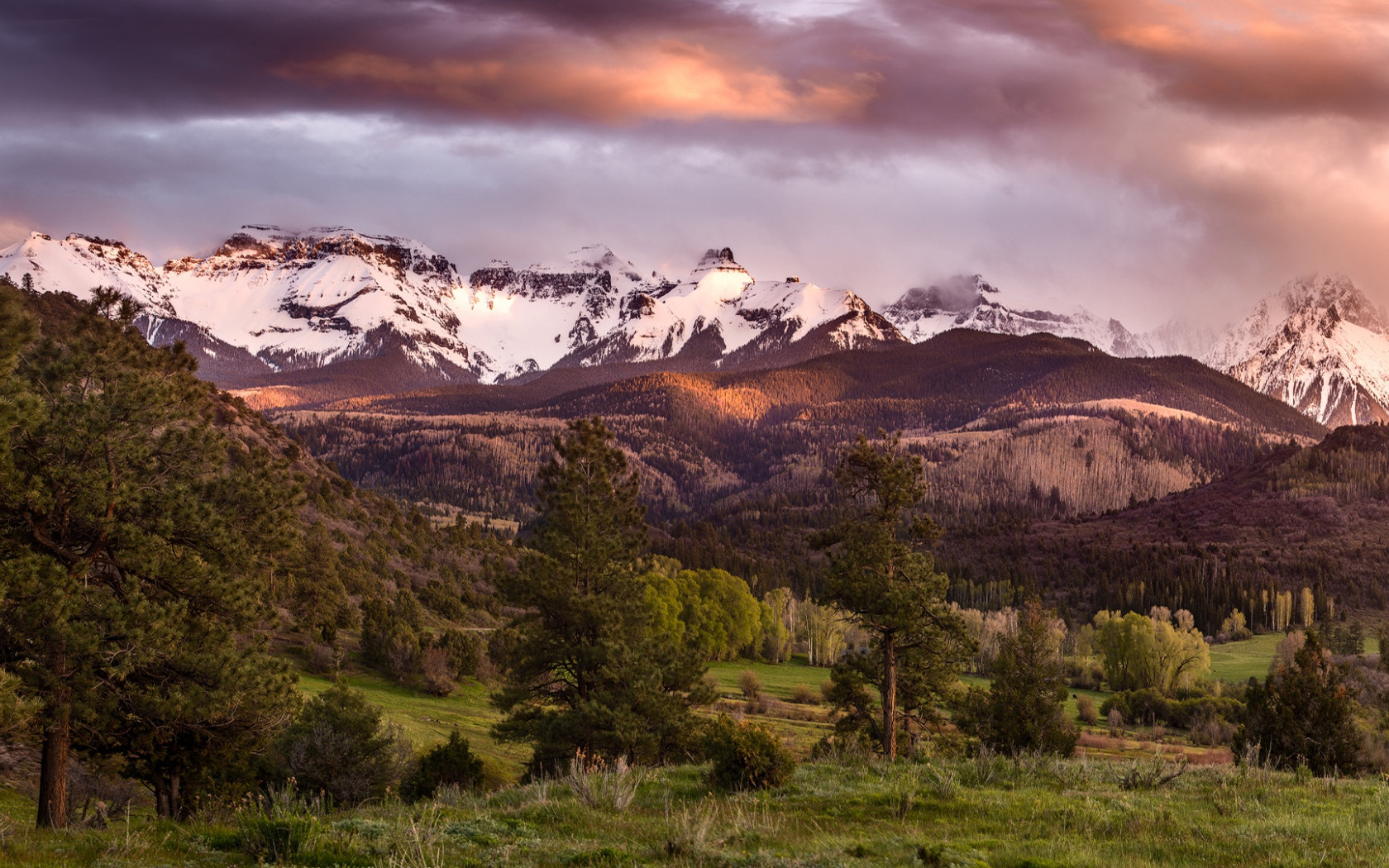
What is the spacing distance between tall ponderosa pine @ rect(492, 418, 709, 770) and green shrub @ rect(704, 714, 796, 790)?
687 inches

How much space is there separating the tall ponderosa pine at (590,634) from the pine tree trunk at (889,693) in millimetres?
7729

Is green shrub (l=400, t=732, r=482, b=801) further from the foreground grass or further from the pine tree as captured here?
the pine tree

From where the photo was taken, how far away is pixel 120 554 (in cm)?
Answer: 2167

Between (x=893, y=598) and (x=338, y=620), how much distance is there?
48.1m

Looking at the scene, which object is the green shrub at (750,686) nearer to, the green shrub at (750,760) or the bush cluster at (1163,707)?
the bush cluster at (1163,707)

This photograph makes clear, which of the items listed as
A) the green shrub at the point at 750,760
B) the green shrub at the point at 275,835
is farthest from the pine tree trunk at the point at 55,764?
the green shrub at the point at 750,760

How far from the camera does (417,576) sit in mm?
99000

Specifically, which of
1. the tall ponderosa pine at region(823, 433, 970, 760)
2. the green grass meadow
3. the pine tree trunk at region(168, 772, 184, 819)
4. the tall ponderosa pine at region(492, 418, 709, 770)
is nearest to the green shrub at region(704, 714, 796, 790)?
the green grass meadow

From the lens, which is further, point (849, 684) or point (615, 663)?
point (849, 684)

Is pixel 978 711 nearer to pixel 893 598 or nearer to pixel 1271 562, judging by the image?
pixel 893 598

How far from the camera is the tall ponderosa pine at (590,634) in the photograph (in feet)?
119

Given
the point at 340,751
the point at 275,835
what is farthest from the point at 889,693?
the point at 275,835

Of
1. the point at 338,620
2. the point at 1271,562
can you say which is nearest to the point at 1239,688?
the point at 338,620

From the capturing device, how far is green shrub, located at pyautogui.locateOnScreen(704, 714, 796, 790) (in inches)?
703
